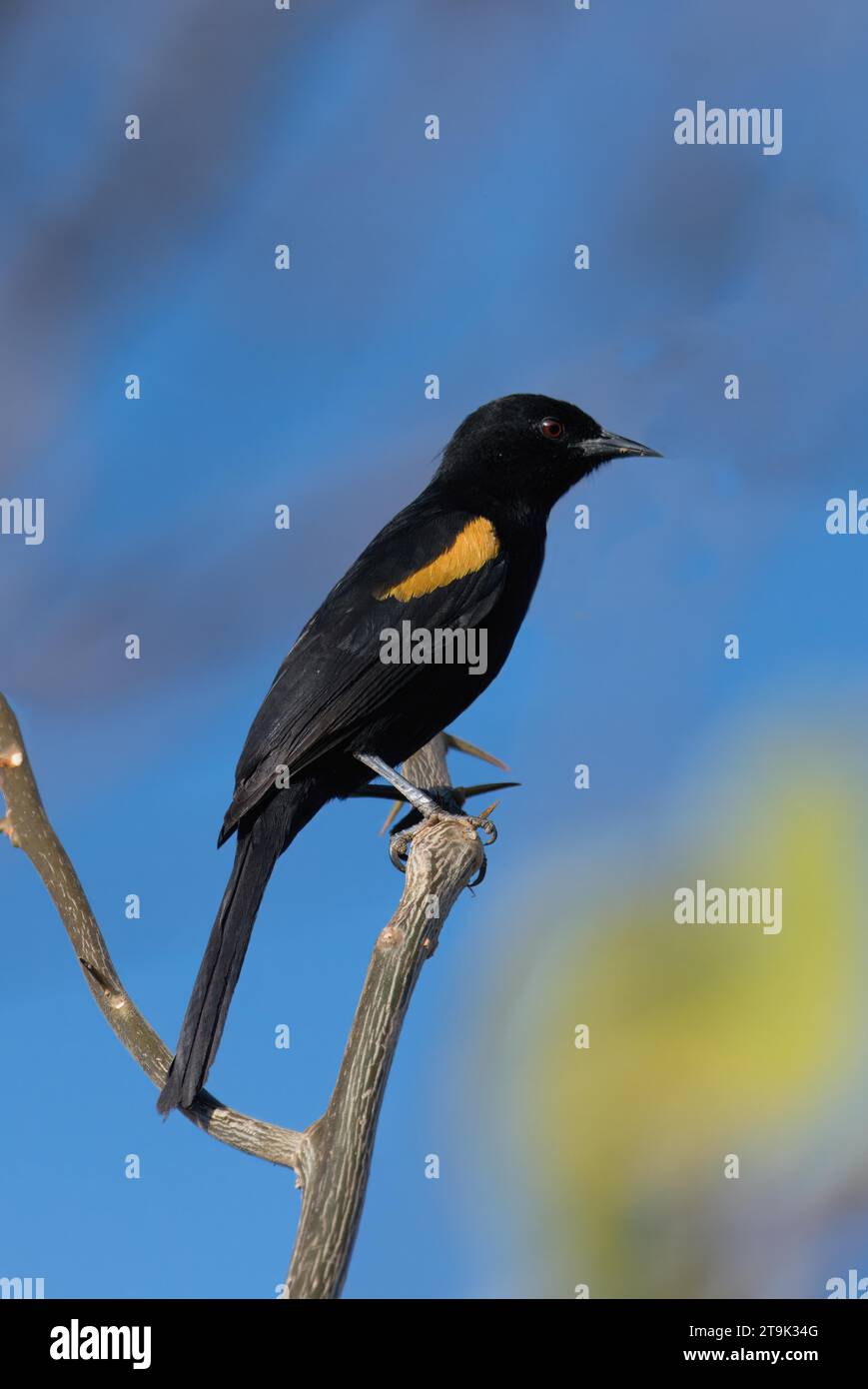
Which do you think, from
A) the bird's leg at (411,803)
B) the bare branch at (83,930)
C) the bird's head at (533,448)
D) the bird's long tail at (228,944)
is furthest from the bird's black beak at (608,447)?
the bare branch at (83,930)

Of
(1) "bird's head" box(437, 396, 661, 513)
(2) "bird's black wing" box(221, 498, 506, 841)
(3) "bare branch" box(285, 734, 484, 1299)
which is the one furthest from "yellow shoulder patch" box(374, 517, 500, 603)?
(3) "bare branch" box(285, 734, 484, 1299)

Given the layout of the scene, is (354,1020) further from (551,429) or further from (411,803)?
(551,429)

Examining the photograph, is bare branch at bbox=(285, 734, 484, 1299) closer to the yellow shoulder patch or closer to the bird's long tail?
the bird's long tail

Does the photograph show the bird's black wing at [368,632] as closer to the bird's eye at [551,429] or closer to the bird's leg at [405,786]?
the bird's leg at [405,786]

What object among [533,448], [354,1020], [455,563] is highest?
[533,448]

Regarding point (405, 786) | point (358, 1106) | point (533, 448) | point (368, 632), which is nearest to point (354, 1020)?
point (358, 1106)

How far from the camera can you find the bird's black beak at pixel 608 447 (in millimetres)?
5887

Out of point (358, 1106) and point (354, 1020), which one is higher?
point (354, 1020)

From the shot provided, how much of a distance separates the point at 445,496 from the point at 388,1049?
2.97 meters

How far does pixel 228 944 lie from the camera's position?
13.3 ft

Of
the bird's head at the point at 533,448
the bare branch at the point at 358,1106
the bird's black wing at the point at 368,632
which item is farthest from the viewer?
the bird's head at the point at 533,448

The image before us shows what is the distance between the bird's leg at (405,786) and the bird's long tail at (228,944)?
1.03ft

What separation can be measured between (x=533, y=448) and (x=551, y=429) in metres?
0.12

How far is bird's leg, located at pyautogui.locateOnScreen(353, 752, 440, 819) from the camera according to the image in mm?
4855
